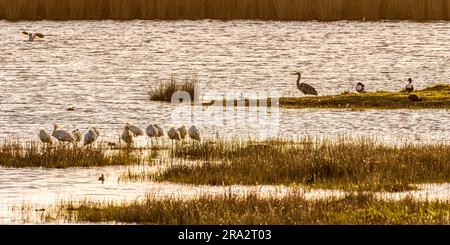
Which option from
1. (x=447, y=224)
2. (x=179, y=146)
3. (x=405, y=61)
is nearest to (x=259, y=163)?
(x=179, y=146)

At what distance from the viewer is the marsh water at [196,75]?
25880 mm

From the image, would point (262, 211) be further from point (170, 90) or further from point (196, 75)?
point (196, 75)

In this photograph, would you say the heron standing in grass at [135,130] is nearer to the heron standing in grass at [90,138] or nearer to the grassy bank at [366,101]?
the heron standing in grass at [90,138]

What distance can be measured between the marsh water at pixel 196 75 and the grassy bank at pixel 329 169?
75 cm

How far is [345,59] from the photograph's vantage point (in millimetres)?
54500

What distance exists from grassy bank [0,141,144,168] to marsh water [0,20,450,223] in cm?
47

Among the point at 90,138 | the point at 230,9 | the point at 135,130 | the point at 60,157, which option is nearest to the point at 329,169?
the point at 60,157

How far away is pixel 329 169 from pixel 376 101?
1453cm

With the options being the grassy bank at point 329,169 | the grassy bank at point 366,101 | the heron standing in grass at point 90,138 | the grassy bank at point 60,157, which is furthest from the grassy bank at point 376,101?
the grassy bank at point 60,157

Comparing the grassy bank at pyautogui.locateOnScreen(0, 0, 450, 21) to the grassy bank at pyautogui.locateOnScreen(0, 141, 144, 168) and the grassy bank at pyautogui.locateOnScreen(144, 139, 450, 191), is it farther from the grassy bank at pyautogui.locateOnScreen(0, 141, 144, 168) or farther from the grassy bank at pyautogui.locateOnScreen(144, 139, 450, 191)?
the grassy bank at pyautogui.locateOnScreen(144, 139, 450, 191)

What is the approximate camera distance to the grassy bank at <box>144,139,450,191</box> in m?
18.3

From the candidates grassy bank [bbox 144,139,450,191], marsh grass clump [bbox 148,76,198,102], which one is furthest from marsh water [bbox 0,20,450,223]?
grassy bank [bbox 144,139,450,191]

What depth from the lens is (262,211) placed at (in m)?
15.4
